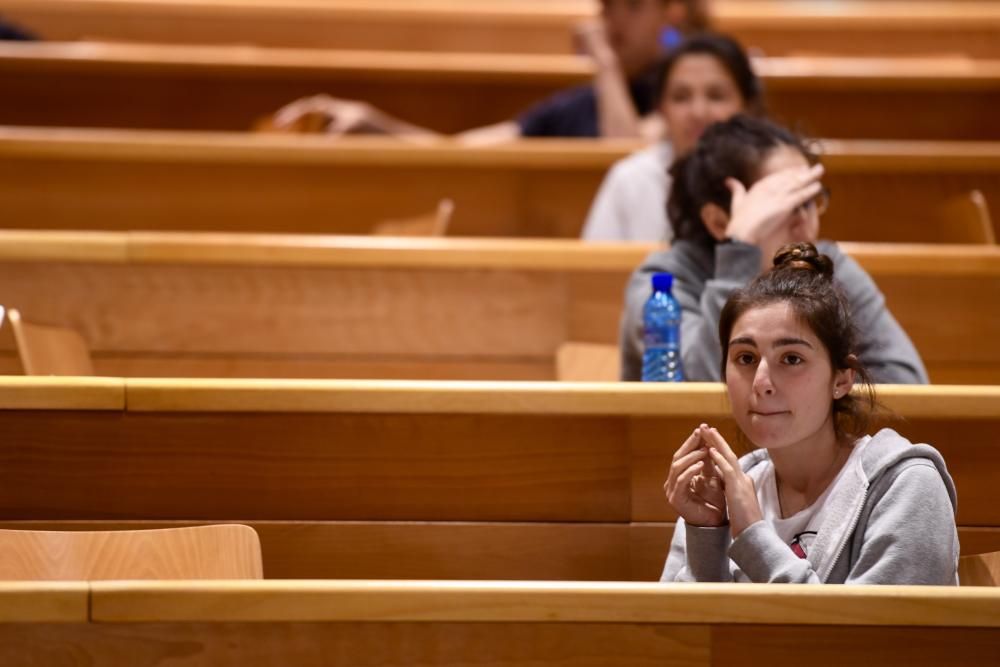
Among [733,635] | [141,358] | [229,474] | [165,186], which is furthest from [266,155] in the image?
[733,635]

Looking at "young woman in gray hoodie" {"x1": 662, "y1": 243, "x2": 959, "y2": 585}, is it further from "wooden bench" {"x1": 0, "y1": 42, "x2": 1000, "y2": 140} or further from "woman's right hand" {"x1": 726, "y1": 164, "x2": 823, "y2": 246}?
"wooden bench" {"x1": 0, "y1": 42, "x2": 1000, "y2": 140}

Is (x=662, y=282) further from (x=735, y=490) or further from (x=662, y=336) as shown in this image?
(x=735, y=490)

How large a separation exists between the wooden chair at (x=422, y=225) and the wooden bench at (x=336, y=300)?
0.54ft

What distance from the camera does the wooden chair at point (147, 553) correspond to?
0.85 m

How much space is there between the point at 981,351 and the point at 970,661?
669 millimetres

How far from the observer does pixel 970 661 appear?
2.48ft

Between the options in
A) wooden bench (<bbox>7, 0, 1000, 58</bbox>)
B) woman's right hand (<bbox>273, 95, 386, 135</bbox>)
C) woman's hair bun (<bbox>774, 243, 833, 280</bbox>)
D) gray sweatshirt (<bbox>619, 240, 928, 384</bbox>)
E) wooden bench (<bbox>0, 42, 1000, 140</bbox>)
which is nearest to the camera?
woman's hair bun (<bbox>774, 243, 833, 280</bbox>)

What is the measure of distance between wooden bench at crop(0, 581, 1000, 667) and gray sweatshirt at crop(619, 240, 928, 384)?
0.41 m

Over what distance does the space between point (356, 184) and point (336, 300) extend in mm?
366

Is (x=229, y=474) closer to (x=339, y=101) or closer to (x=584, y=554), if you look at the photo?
(x=584, y=554)

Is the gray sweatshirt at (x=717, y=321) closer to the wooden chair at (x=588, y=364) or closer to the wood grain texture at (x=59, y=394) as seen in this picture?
the wooden chair at (x=588, y=364)

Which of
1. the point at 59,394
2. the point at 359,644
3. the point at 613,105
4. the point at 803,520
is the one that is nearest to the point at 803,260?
the point at 803,520

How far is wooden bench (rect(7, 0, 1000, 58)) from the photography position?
237 centimetres

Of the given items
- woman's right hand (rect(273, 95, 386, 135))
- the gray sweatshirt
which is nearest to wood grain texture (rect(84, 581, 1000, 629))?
Answer: the gray sweatshirt
